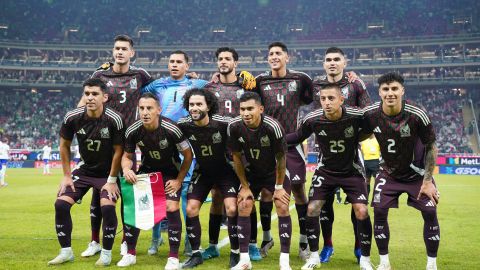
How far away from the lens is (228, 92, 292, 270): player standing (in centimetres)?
646

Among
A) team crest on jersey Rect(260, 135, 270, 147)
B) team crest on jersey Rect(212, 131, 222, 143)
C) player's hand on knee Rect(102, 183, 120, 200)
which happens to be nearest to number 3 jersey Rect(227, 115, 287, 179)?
team crest on jersey Rect(260, 135, 270, 147)

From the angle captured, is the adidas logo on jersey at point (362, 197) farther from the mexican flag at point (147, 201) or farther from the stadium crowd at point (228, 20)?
the stadium crowd at point (228, 20)

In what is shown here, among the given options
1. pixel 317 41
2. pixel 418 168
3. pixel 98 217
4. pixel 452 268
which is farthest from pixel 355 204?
pixel 317 41

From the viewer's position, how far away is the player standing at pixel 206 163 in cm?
677

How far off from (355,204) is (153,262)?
2.77 metres

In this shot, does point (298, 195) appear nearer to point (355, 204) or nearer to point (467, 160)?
point (355, 204)

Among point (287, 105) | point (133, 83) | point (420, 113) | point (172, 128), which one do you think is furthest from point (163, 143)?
point (420, 113)

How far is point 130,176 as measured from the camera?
6.77 meters

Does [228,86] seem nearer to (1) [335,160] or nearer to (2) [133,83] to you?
(2) [133,83]

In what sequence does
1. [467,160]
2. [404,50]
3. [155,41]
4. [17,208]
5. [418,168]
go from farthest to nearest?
[155,41] → [404,50] → [467,160] → [17,208] → [418,168]

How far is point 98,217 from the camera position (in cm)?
764

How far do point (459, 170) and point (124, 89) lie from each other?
30.7m

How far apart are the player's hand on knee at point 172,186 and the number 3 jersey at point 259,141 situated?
85 cm

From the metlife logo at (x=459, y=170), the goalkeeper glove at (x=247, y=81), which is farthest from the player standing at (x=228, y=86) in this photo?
the metlife logo at (x=459, y=170)
